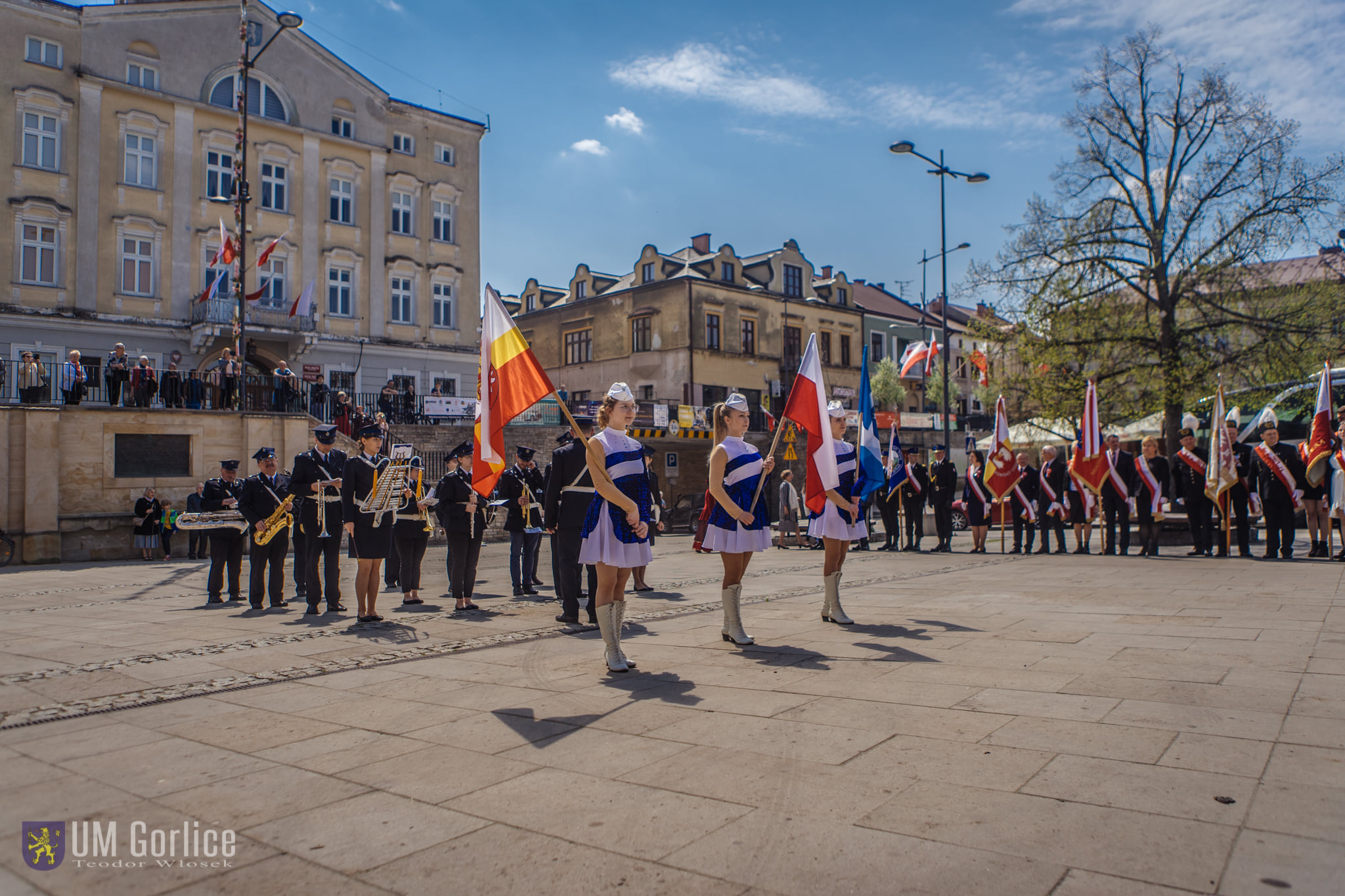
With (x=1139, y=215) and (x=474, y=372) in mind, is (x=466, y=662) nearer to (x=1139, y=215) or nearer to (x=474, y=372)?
(x=1139, y=215)

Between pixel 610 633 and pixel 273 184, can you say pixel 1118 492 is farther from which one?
pixel 273 184

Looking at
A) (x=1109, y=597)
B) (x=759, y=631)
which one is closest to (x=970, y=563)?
(x=1109, y=597)

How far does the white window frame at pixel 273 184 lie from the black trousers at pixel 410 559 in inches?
999

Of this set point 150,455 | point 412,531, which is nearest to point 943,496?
point 412,531

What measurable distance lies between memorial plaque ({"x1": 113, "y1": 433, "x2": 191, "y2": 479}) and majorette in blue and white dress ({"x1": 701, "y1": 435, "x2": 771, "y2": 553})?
1836cm

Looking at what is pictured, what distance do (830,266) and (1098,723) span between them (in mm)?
58171

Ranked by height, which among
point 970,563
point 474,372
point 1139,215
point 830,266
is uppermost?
point 830,266

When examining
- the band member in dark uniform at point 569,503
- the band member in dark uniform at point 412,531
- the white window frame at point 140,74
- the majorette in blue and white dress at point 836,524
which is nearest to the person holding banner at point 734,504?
the majorette in blue and white dress at point 836,524

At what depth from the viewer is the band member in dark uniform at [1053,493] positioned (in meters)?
15.8

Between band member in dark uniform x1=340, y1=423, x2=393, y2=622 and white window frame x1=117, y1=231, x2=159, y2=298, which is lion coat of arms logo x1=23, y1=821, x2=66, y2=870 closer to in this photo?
band member in dark uniform x1=340, y1=423, x2=393, y2=622

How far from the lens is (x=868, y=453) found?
9.62m

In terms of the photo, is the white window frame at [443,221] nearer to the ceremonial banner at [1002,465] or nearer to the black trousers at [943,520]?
the black trousers at [943,520]

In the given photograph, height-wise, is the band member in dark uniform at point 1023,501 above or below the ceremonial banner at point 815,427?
below

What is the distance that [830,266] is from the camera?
Result: 60312mm
